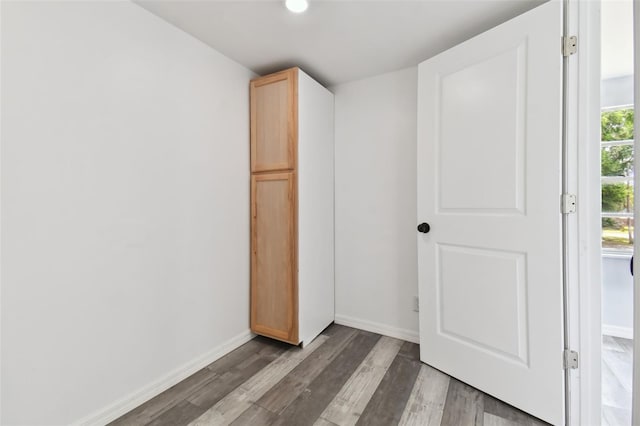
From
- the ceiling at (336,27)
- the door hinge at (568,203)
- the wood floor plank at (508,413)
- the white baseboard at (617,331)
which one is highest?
the ceiling at (336,27)

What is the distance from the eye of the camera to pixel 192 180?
5.82ft

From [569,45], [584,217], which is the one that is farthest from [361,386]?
[569,45]

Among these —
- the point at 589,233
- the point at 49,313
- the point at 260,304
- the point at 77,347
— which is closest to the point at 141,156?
the point at 49,313

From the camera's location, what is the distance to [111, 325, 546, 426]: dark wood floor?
4.54 ft

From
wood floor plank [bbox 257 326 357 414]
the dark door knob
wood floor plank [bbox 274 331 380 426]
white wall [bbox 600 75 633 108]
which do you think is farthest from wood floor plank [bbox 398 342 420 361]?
white wall [bbox 600 75 633 108]

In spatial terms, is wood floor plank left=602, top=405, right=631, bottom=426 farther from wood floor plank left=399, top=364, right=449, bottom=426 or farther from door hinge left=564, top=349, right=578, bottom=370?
wood floor plank left=399, top=364, right=449, bottom=426

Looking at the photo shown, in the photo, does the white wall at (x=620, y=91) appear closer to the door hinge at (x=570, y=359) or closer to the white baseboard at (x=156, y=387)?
the door hinge at (x=570, y=359)

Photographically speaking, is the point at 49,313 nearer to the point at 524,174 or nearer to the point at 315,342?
the point at 315,342

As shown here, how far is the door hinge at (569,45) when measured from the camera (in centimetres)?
129

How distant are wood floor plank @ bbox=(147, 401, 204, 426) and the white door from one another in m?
1.48

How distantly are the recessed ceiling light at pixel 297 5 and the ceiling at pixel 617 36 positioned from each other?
63.6 inches

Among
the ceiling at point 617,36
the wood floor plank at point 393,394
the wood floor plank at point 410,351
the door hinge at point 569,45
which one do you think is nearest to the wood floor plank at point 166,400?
the wood floor plank at point 393,394

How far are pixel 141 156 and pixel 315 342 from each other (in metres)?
1.81

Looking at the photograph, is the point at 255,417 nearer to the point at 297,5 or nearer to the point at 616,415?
the point at 616,415
